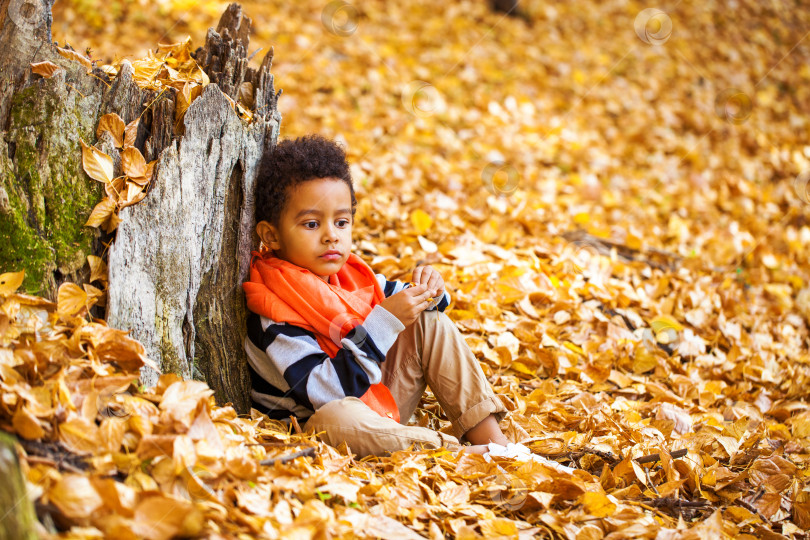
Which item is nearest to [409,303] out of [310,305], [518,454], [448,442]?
[310,305]

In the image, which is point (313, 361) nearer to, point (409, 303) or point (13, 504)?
point (409, 303)

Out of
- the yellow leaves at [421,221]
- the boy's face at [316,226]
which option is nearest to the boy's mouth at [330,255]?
the boy's face at [316,226]

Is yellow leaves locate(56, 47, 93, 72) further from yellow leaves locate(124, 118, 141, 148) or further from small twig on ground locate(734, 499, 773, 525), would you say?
small twig on ground locate(734, 499, 773, 525)

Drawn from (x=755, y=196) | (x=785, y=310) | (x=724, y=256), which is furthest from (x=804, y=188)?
(x=785, y=310)

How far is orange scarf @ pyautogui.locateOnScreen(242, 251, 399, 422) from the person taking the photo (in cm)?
207

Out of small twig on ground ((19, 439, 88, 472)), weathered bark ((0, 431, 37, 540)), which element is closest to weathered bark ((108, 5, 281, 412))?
small twig on ground ((19, 439, 88, 472))

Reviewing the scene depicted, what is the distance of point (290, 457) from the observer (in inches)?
67.6

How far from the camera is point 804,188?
524 centimetres

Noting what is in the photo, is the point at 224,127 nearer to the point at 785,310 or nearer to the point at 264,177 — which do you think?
the point at 264,177

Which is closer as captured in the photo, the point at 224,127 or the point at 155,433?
the point at 155,433

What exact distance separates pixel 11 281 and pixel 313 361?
830 millimetres

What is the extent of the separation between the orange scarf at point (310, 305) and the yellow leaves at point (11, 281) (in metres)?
0.64

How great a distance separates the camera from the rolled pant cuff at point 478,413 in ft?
7.20

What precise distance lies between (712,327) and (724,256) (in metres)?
1.02
